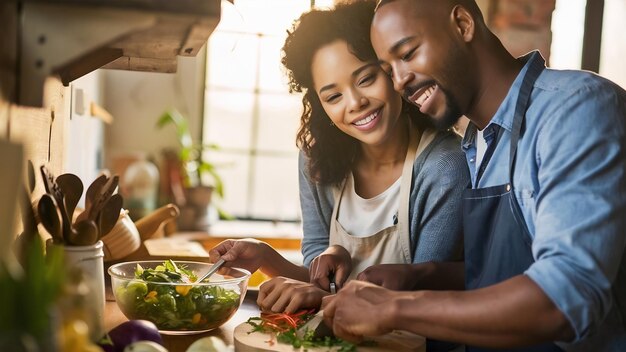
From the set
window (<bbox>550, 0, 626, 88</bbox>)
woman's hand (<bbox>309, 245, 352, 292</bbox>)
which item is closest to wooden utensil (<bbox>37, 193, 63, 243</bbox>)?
woman's hand (<bbox>309, 245, 352, 292</bbox>)

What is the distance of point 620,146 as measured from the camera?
1291 millimetres

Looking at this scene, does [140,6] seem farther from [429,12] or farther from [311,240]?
[311,240]

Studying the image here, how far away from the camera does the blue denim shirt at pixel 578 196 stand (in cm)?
120

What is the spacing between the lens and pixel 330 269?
189 centimetres

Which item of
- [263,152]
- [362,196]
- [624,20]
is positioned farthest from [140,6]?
[263,152]

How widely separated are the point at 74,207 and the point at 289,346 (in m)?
0.51

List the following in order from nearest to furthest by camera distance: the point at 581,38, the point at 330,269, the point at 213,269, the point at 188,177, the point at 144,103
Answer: the point at 213,269
the point at 330,269
the point at 581,38
the point at 188,177
the point at 144,103

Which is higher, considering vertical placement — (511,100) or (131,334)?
(511,100)

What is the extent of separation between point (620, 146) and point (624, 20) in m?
2.61

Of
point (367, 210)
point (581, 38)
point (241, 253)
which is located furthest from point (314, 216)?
point (581, 38)

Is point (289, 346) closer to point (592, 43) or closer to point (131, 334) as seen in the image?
point (131, 334)

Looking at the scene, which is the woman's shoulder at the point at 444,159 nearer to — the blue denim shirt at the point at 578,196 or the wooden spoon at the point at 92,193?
the blue denim shirt at the point at 578,196

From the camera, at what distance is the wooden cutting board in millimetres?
1381

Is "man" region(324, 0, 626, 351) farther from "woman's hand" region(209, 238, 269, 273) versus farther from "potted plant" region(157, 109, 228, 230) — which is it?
"potted plant" region(157, 109, 228, 230)
